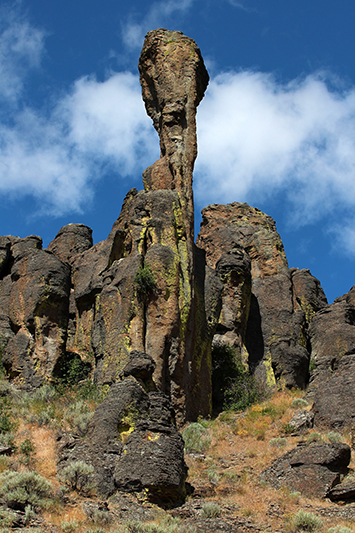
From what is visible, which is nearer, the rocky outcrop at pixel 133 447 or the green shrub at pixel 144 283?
the rocky outcrop at pixel 133 447

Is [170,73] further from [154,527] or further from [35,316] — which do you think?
[154,527]

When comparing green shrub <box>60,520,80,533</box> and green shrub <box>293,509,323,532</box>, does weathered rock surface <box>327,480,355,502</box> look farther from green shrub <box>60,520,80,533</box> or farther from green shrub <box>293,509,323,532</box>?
green shrub <box>60,520,80,533</box>

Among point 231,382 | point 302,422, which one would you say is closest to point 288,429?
point 302,422

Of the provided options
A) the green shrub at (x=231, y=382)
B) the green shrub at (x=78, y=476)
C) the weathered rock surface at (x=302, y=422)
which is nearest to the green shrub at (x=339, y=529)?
the green shrub at (x=78, y=476)

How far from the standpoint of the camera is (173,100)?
99.8 feet

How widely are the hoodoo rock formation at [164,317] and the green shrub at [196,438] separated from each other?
0.53 meters

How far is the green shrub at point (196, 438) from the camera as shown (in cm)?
1983

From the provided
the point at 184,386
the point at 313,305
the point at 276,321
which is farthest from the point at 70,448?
the point at 313,305

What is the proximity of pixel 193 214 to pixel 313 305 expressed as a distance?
10.9m

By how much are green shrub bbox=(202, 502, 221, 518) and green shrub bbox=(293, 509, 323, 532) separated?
67.6 inches

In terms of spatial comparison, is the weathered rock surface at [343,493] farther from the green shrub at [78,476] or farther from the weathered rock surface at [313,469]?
the green shrub at [78,476]

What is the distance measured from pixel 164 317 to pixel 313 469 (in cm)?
832

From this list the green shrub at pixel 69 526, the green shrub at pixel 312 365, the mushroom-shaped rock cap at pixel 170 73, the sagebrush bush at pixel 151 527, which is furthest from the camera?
the mushroom-shaped rock cap at pixel 170 73

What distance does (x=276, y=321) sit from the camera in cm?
3164
